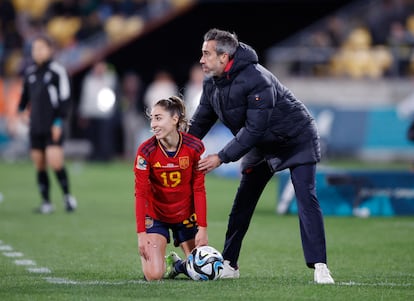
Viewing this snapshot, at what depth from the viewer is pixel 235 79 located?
8570 millimetres

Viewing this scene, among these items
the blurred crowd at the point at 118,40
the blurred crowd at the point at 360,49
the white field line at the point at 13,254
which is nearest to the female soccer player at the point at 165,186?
the white field line at the point at 13,254

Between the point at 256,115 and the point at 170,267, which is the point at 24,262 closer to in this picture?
the point at 170,267

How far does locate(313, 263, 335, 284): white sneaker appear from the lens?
862 cm

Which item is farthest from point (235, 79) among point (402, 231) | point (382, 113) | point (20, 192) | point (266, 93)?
point (382, 113)

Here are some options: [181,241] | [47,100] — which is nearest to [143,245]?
[181,241]

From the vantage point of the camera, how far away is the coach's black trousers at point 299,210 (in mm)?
8672

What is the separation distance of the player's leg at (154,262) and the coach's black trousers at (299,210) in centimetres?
62

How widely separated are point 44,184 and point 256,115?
7.57 metres

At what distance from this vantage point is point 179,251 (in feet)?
37.0

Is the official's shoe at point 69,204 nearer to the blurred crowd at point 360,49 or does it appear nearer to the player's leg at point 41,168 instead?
the player's leg at point 41,168

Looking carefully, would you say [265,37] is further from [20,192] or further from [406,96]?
[20,192]

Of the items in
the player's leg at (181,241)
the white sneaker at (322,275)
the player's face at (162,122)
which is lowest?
the white sneaker at (322,275)

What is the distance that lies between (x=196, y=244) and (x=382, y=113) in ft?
62.5

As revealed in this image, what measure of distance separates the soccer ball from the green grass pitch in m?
0.12
